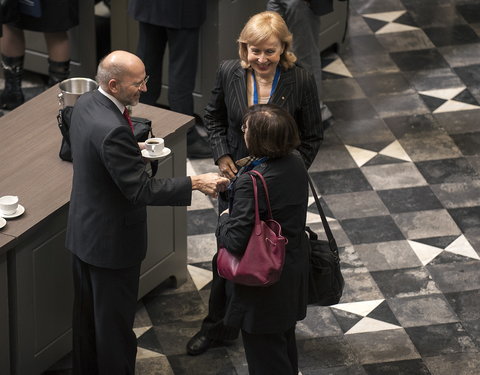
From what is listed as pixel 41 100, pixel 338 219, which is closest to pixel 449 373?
pixel 338 219

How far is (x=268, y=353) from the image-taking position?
188 inches

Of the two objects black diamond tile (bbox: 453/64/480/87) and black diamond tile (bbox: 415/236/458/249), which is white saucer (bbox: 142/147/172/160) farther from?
black diamond tile (bbox: 453/64/480/87)

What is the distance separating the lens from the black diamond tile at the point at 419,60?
8773mm

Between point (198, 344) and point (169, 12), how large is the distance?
229cm

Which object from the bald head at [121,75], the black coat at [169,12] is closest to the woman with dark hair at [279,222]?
the bald head at [121,75]

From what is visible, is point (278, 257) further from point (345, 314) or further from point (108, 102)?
point (345, 314)

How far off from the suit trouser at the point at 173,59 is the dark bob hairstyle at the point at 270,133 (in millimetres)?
2728

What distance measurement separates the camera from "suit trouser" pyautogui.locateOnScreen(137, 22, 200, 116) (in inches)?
281

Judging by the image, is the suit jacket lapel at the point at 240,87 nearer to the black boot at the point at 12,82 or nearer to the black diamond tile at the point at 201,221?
the black diamond tile at the point at 201,221

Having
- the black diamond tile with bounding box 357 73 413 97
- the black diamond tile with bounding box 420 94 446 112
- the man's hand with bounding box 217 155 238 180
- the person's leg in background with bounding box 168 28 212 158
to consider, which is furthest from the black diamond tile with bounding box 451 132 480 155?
the man's hand with bounding box 217 155 238 180

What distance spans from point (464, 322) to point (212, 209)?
179 centimetres

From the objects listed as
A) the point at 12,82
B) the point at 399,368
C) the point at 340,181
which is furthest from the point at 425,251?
the point at 12,82

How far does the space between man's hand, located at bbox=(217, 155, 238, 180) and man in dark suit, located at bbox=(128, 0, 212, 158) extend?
189 centimetres

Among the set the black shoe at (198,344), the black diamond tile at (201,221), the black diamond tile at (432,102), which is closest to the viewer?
the black shoe at (198,344)
